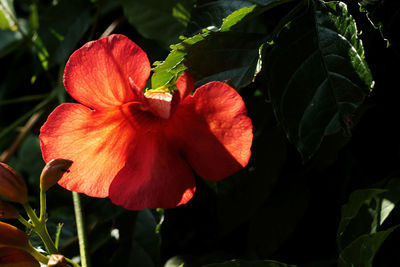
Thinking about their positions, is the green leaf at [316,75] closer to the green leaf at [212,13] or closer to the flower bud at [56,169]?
the green leaf at [212,13]

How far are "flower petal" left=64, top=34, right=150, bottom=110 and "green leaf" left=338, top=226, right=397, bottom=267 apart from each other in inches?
21.7

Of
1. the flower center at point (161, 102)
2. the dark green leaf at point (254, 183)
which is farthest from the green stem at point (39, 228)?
the dark green leaf at point (254, 183)

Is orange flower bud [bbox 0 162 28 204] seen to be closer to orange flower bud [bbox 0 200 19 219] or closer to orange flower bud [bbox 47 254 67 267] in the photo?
orange flower bud [bbox 0 200 19 219]

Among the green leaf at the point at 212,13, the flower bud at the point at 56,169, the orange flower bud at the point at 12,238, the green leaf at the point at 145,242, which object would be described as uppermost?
the green leaf at the point at 212,13

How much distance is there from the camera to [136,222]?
1272 millimetres

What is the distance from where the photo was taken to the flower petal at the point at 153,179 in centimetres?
89

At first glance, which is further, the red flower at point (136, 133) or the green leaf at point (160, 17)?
the green leaf at point (160, 17)

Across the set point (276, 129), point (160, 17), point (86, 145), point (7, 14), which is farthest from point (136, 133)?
point (7, 14)

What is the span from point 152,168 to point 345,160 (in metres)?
0.65

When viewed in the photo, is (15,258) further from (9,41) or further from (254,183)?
(9,41)

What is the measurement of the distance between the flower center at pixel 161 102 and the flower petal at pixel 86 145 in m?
A: 0.12

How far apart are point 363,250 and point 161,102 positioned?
51 cm

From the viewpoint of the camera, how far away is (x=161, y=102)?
2.92 feet

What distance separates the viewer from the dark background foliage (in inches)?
34.8
